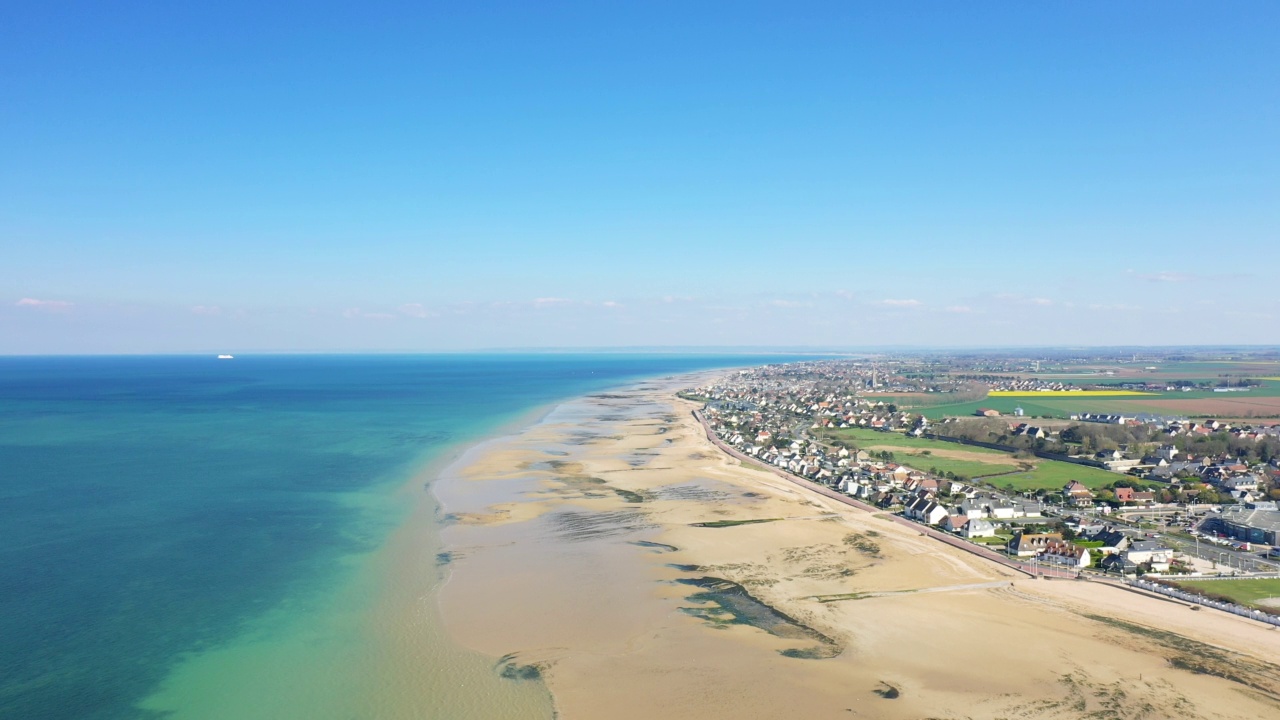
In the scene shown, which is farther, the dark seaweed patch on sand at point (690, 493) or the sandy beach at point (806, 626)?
the dark seaweed patch on sand at point (690, 493)

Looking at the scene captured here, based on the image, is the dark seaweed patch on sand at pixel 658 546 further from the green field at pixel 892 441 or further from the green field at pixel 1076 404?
the green field at pixel 1076 404

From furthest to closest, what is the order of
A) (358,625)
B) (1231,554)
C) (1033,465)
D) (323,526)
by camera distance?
1. (1033,465)
2. (323,526)
3. (1231,554)
4. (358,625)

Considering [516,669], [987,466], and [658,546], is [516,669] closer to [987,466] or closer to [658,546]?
[658,546]

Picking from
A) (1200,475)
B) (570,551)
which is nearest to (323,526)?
(570,551)

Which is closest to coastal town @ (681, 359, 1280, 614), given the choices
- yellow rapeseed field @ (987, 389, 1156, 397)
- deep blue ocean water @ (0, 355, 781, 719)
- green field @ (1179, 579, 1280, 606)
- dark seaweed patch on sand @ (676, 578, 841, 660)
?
green field @ (1179, 579, 1280, 606)

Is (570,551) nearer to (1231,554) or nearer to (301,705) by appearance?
(301,705)

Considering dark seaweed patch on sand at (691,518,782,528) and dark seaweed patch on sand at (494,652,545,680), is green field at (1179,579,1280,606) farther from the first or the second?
dark seaweed patch on sand at (494,652,545,680)

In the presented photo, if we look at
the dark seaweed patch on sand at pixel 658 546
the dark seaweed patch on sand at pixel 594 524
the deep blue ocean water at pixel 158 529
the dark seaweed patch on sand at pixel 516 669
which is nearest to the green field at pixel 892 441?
the dark seaweed patch on sand at pixel 594 524
